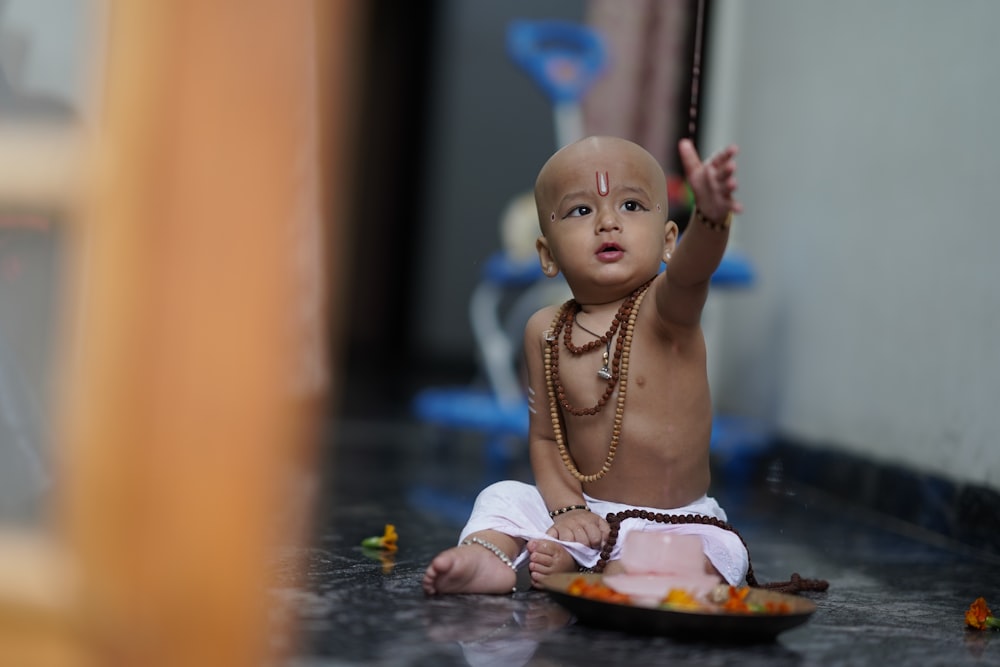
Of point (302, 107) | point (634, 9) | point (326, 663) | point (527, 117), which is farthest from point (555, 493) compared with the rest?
point (527, 117)

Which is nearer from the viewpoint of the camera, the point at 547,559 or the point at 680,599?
the point at 680,599

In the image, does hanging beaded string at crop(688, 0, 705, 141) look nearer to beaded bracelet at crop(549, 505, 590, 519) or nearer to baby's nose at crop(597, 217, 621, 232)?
baby's nose at crop(597, 217, 621, 232)

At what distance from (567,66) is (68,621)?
2.69 m

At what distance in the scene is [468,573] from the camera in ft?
4.34

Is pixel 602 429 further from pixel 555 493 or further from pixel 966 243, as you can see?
pixel 966 243

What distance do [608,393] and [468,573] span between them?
297 millimetres

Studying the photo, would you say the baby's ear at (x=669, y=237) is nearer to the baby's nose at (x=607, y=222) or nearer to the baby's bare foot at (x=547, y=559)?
the baby's nose at (x=607, y=222)

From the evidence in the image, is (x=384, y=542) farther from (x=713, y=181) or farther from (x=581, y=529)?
(x=713, y=181)

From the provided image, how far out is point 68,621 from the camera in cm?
67

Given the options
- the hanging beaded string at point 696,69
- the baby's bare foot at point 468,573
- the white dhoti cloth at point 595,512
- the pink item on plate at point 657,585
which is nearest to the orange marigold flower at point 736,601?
the pink item on plate at point 657,585

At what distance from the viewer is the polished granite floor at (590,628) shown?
1.08 meters

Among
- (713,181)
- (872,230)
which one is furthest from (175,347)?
(872,230)

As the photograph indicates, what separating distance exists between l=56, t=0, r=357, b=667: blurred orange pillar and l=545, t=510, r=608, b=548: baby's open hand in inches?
29.6

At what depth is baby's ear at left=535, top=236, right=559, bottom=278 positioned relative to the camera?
1570 millimetres
